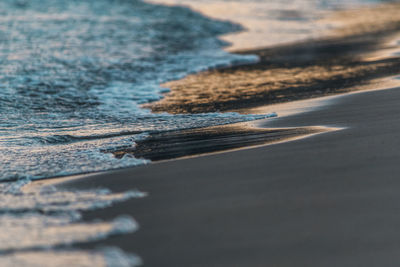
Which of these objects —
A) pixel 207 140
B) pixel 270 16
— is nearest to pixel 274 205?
pixel 207 140

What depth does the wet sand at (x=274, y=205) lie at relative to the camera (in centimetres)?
205

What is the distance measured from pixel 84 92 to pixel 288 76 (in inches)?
97.5

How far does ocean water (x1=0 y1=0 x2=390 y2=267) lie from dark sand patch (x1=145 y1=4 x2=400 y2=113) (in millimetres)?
360

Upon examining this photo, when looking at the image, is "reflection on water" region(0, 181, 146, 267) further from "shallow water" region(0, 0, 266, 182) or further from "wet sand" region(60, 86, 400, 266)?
"shallow water" region(0, 0, 266, 182)

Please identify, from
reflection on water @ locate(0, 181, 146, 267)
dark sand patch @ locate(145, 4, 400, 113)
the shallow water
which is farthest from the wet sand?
dark sand patch @ locate(145, 4, 400, 113)

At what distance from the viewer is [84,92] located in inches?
235

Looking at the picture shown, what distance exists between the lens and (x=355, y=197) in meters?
2.50

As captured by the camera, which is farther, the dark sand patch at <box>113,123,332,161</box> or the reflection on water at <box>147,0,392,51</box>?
the reflection on water at <box>147,0,392,51</box>

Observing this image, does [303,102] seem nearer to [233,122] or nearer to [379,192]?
[233,122]

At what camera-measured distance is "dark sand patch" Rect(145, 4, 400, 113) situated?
525 centimetres

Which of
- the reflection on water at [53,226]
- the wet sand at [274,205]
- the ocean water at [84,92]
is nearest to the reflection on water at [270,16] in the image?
the ocean water at [84,92]

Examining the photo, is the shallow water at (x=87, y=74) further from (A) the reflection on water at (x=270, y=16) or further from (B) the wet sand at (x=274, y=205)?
(A) the reflection on water at (x=270, y=16)

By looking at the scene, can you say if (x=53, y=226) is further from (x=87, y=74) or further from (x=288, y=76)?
(x=87, y=74)

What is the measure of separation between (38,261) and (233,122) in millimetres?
2518
